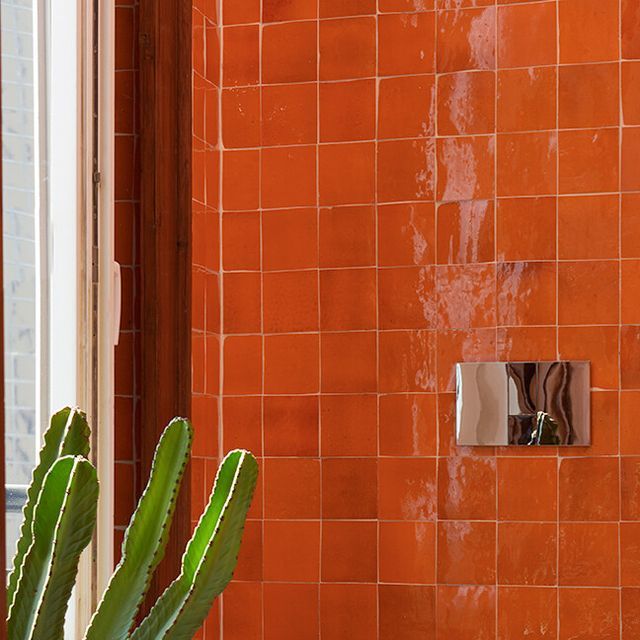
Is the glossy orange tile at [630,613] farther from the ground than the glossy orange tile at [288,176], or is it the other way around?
the glossy orange tile at [288,176]

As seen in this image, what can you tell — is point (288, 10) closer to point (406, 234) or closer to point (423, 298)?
point (406, 234)

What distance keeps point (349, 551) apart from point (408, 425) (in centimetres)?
27

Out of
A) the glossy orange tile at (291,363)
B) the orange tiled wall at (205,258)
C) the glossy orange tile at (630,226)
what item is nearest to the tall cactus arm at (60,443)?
the orange tiled wall at (205,258)

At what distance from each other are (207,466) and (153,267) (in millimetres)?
482

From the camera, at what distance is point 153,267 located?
2.00m

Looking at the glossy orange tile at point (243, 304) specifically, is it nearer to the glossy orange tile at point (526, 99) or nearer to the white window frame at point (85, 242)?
the white window frame at point (85, 242)

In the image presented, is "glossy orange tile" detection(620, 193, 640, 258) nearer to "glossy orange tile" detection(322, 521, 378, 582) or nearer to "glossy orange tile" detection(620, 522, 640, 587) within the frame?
"glossy orange tile" detection(620, 522, 640, 587)

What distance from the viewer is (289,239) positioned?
7.77 feet

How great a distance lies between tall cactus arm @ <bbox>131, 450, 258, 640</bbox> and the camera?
1199mm

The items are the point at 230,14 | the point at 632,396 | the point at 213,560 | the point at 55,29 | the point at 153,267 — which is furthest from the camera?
the point at 230,14

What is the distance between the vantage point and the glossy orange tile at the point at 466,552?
2256 millimetres

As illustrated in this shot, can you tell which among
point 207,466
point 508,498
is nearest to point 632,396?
point 508,498

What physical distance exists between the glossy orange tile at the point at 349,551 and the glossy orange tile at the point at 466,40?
2.96ft

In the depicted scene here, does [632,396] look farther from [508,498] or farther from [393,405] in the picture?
[393,405]
